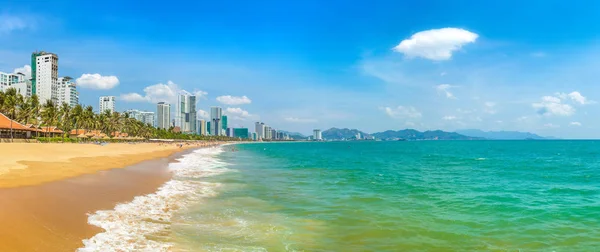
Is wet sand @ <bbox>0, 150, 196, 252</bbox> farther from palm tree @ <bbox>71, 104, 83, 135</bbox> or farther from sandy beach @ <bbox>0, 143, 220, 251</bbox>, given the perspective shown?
palm tree @ <bbox>71, 104, 83, 135</bbox>

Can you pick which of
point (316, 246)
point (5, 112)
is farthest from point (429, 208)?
point (5, 112)

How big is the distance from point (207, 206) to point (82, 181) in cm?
793

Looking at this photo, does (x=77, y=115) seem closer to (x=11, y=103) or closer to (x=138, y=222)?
(x=11, y=103)

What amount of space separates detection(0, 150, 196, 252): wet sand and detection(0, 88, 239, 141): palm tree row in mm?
70548

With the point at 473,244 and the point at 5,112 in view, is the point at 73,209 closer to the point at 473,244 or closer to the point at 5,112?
the point at 473,244

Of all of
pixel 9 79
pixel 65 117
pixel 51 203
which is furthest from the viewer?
pixel 9 79

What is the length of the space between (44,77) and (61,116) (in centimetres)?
12849

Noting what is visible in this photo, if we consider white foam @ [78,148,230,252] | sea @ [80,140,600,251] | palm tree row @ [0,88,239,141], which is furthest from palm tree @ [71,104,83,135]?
white foam @ [78,148,230,252]

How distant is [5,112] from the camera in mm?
69250

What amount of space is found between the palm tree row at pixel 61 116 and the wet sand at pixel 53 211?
7055cm

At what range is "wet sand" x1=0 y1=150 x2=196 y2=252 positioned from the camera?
25.6 ft

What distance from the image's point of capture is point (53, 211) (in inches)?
421

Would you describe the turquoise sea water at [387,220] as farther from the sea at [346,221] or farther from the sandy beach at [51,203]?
the sandy beach at [51,203]

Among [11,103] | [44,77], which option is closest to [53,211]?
[11,103]
